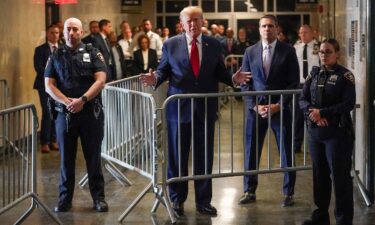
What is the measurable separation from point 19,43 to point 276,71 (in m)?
5.25

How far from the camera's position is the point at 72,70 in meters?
6.74

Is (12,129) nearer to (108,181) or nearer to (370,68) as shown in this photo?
(108,181)

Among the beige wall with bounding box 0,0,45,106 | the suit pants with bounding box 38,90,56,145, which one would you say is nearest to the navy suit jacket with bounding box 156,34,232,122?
the suit pants with bounding box 38,90,56,145

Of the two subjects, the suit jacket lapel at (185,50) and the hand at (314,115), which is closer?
the hand at (314,115)

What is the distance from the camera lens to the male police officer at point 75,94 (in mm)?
6719

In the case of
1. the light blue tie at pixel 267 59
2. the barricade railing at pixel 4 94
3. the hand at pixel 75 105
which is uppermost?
the light blue tie at pixel 267 59

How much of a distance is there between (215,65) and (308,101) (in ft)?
3.36

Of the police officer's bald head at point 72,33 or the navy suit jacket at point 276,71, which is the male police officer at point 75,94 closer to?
the police officer's bald head at point 72,33

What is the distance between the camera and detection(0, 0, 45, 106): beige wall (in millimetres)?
10523

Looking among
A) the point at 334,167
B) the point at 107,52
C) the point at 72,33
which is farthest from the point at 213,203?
the point at 107,52

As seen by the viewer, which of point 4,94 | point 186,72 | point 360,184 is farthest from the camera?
point 4,94

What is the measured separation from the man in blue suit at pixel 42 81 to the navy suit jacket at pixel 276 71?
395 centimetres

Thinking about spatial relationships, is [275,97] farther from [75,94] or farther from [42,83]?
[42,83]

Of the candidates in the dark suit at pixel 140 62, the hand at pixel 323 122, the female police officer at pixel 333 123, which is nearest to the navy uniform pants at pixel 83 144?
the female police officer at pixel 333 123
